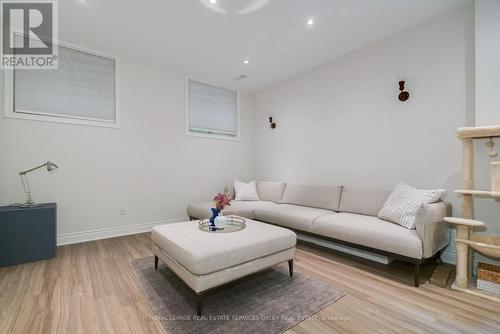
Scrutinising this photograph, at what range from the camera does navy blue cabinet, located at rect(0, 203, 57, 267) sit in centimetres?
245

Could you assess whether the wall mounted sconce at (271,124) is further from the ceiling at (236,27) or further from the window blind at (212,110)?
the ceiling at (236,27)

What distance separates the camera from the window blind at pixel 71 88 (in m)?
2.91

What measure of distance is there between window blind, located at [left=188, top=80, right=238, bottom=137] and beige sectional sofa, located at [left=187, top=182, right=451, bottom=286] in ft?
4.97

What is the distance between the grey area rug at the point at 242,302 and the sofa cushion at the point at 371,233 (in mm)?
620

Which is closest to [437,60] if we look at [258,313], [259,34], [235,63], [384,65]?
[384,65]

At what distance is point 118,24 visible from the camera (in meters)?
2.77

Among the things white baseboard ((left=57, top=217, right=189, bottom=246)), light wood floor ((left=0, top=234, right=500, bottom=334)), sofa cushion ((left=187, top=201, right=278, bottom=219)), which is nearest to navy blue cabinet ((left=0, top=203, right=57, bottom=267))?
light wood floor ((left=0, top=234, right=500, bottom=334))

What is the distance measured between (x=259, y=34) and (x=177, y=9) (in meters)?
1.04

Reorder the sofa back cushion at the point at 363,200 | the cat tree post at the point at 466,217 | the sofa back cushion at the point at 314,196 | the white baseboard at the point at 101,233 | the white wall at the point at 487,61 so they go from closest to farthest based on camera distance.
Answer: the cat tree post at the point at 466,217 < the white wall at the point at 487,61 < the sofa back cushion at the point at 363,200 < the white baseboard at the point at 101,233 < the sofa back cushion at the point at 314,196

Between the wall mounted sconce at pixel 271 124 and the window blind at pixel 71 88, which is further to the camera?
the wall mounted sconce at pixel 271 124

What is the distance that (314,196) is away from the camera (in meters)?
3.56

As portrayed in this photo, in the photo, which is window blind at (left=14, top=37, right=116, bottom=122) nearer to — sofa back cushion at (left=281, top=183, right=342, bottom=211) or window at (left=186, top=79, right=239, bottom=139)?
window at (left=186, top=79, right=239, bottom=139)

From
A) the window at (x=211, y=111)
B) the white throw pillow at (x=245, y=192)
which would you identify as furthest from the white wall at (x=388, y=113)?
the window at (x=211, y=111)

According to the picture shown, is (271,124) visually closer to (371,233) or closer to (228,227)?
(228,227)
